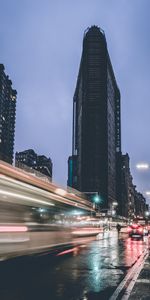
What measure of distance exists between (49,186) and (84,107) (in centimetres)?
13506

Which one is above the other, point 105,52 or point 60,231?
point 105,52

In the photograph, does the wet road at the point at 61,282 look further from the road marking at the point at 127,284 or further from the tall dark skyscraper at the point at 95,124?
the tall dark skyscraper at the point at 95,124

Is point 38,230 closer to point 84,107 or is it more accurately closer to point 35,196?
point 35,196

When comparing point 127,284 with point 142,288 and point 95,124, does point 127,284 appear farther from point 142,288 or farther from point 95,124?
point 95,124

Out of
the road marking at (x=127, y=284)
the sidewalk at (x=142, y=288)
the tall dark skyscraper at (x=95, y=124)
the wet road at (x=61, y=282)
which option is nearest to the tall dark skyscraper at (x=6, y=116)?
the tall dark skyscraper at (x=95, y=124)

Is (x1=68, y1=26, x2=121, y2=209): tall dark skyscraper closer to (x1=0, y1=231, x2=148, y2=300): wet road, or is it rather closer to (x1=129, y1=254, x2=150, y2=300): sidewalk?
(x1=0, y1=231, x2=148, y2=300): wet road

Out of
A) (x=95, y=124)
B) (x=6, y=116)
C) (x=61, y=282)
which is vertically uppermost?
(x=6, y=116)

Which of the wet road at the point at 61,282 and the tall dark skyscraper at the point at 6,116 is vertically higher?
the tall dark skyscraper at the point at 6,116

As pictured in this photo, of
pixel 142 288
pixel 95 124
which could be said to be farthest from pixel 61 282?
pixel 95 124

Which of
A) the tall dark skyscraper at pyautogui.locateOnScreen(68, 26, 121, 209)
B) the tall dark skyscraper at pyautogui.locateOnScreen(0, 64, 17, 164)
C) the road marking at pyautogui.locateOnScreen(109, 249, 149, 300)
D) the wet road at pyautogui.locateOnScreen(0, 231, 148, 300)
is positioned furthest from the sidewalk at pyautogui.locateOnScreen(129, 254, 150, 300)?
the tall dark skyscraper at pyautogui.locateOnScreen(0, 64, 17, 164)

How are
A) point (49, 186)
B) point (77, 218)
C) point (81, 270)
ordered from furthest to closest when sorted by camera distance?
1. point (77, 218)
2. point (49, 186)
3. point (81, 270)

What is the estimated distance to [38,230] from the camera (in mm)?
15789

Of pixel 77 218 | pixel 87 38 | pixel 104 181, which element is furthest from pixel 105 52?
pixel 77 218

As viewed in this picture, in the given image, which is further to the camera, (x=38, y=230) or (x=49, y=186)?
(x=49, y=186)
